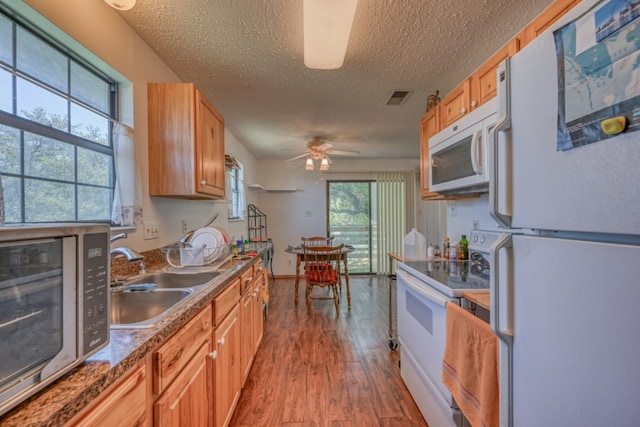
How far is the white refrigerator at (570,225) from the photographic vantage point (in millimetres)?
517

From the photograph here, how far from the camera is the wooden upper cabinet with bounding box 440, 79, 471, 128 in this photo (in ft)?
5.91

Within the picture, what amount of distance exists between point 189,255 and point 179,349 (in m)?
0.95

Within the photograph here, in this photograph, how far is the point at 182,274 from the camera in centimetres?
164

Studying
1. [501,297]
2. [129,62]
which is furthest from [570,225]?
[129,62]

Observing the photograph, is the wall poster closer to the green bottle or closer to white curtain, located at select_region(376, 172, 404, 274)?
the green bottle

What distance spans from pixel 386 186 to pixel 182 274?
4373 mm

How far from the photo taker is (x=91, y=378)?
0.58m

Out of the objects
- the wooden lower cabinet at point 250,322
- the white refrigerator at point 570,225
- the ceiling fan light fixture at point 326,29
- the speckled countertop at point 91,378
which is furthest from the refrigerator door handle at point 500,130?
the wooden lower cabinet at point 250,322

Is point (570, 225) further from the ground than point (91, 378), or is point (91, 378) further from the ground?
point (570, 225)

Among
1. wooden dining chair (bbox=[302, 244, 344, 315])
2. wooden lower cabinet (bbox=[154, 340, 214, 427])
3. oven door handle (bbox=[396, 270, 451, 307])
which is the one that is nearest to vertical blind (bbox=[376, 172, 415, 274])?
wooden dining chair (bbox=[302, 244, 344, 315])

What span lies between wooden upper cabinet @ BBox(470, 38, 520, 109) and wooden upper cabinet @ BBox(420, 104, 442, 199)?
0.47 meters

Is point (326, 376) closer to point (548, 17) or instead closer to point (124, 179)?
point (124, 179)

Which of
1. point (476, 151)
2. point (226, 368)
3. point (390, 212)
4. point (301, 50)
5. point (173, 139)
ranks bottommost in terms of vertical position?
point (226, 368)

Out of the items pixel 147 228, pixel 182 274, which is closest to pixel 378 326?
pixel 182 274
